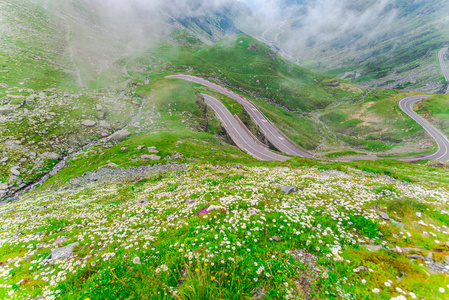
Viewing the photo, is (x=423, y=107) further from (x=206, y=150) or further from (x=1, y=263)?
(x=1, y=263)

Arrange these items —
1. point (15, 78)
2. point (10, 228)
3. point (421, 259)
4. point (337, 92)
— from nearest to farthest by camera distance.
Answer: point (421, 259) < point (10, 228) < point (15, 78) < point (337, 92)

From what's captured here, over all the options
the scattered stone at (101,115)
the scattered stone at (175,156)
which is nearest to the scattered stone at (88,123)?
the scattered stone at (101,115)

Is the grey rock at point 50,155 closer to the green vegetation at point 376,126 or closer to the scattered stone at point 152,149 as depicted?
the scattered stone at point 152,149

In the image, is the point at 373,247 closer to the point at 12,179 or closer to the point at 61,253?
the point at 61,253

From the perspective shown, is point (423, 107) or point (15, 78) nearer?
point (15, 78)

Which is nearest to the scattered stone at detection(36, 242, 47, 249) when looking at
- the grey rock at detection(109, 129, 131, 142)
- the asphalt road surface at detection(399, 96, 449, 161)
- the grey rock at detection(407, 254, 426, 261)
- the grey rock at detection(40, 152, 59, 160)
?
the grey rock at detection(407, 254, 426, 261)

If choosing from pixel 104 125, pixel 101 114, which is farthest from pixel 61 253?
pixel 101 114

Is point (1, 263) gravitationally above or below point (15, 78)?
below

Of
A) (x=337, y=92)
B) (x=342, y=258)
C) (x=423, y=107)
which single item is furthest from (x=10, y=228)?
(x=337, y=92)
